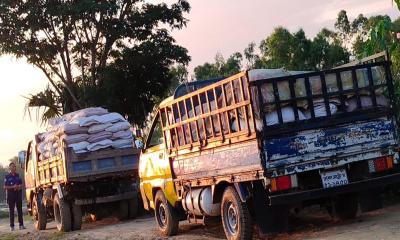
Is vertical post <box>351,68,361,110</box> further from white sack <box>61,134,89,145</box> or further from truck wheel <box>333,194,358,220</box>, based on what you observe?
white sack <box>61,134,89,145</box>

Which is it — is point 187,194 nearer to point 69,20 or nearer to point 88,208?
point 88,208

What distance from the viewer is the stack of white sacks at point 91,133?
13688mm

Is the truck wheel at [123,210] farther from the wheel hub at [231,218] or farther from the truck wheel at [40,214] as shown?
the wheel hub at [231,218]

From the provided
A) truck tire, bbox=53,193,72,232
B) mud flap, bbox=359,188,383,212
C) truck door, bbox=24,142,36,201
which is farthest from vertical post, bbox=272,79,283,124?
truck door, bbox=24,142,36,201

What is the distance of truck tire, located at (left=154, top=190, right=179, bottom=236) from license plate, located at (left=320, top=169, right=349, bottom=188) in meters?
3.45

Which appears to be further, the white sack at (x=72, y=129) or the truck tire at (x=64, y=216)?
the truck tire at (x=64, y=216)

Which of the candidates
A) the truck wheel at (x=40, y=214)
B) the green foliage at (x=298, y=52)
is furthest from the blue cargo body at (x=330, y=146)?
the green foliage at (x=298, y=52)

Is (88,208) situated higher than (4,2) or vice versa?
(4,2)

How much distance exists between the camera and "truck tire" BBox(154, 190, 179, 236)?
10.1m

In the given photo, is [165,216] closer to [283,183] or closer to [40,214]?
[283,183]

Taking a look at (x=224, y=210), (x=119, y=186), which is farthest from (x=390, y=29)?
(x=119, y=186)

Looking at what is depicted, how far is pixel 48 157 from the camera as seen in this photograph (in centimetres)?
1501

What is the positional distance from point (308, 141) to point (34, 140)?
10368mm

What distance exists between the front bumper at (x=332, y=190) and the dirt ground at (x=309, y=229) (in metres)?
0.54
